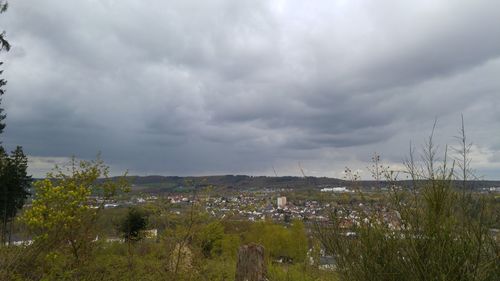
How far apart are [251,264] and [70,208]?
534cm

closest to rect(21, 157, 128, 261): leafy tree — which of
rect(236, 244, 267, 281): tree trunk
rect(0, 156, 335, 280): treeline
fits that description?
rect(0, 156, 335, 280): treeline

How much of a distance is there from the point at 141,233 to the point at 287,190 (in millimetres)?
7198

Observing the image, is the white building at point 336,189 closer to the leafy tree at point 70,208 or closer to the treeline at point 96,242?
the treeline at point 96,242

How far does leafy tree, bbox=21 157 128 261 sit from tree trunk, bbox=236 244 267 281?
4.71 m

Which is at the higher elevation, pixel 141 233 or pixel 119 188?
pixel 119 188

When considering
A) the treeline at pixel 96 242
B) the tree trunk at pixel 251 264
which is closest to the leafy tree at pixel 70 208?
the treeline at pixel 96 242

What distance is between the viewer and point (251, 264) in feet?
20.6

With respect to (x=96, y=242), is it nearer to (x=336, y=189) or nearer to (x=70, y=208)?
(x=70, y=208)

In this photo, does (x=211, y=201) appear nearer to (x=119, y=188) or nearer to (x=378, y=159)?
(x=119, y=188)

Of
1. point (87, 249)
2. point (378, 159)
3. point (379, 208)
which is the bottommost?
point (87, 249)

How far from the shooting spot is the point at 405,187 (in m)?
3.98

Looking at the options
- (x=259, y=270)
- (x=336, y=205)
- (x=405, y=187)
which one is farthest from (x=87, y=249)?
(x=405, y=187)

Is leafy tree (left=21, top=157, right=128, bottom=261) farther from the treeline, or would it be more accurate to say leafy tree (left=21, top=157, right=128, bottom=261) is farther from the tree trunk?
the tree trunk

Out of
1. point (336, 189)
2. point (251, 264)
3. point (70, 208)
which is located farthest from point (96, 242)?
point (336, 189)
